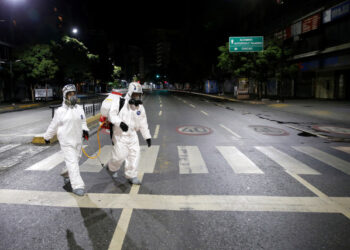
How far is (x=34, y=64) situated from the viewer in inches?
1185

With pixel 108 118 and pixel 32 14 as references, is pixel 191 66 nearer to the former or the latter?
pixel 32 14

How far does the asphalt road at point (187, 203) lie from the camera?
328 cm

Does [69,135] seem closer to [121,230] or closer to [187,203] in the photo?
[121,230]

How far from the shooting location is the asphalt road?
328 centimetres

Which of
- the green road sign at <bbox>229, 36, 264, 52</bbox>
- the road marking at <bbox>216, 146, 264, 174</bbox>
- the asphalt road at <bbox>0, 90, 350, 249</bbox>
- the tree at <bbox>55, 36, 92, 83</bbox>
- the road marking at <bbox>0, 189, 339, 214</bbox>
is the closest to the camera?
the asphalt road at <bbox>0, 90, 350, 249</bbox>

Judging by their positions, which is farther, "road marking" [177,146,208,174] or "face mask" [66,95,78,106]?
"road marking" [177,146,208,174]

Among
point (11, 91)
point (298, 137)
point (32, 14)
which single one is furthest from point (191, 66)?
point (298, 137)

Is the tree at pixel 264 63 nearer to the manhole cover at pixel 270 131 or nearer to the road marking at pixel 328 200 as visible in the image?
the manhole cover at pixel 270 131

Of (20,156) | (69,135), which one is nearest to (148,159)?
(69,135)

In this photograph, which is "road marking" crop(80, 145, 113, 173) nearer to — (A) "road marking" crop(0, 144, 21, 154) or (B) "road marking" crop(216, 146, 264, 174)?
(A) "road marking" crop(0, 144, 21, 154)

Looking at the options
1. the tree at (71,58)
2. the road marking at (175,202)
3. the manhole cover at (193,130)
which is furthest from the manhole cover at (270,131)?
the tree at (71,58)

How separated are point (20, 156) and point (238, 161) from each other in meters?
5.76

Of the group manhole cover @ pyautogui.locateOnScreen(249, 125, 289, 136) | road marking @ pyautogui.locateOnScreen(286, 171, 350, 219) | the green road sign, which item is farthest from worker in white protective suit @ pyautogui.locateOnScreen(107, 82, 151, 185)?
the green road sign

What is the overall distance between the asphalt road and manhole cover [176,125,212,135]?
10.5 feet
